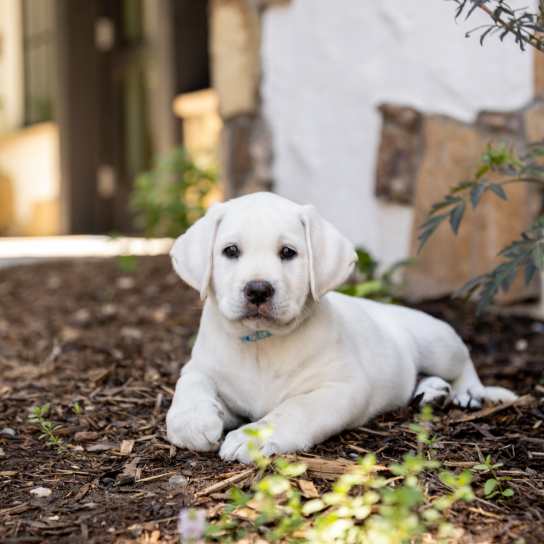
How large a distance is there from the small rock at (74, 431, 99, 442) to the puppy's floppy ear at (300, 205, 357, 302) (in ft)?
3.19

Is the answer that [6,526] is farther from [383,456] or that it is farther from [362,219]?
[362,219]

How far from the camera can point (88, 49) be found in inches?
399

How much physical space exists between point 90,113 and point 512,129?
772cm

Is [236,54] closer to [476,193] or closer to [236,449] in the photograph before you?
[476,193]

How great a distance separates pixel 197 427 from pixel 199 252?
62 cm

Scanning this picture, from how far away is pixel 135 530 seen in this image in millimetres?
1740

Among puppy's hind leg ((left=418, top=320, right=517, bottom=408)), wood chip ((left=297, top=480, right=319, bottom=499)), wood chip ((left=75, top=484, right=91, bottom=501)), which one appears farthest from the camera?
puppy's hind leg ((left=418, top=320, right=517, bottom=408))

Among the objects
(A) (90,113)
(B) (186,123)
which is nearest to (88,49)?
(A) (90,113)

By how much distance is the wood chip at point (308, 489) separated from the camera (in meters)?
1.86

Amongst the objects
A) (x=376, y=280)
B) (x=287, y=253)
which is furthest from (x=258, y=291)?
(x=376, y=280)

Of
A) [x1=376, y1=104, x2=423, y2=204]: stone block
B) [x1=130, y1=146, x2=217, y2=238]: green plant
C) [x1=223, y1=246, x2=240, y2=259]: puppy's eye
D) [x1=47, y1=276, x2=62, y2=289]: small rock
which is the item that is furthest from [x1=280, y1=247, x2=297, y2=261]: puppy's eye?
[x1=47, y1=276, x2=62, y2=289]: small rock

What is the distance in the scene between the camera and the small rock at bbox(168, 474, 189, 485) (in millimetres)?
2049

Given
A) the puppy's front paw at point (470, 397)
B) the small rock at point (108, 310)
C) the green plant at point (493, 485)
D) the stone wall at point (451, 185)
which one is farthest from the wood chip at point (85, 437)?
the stone wall at point (451, 185)

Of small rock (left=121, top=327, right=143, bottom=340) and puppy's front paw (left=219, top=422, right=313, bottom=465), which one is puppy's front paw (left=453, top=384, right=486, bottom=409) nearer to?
puppy's front paw (left=219, top=422, right=313, bottom=465)
